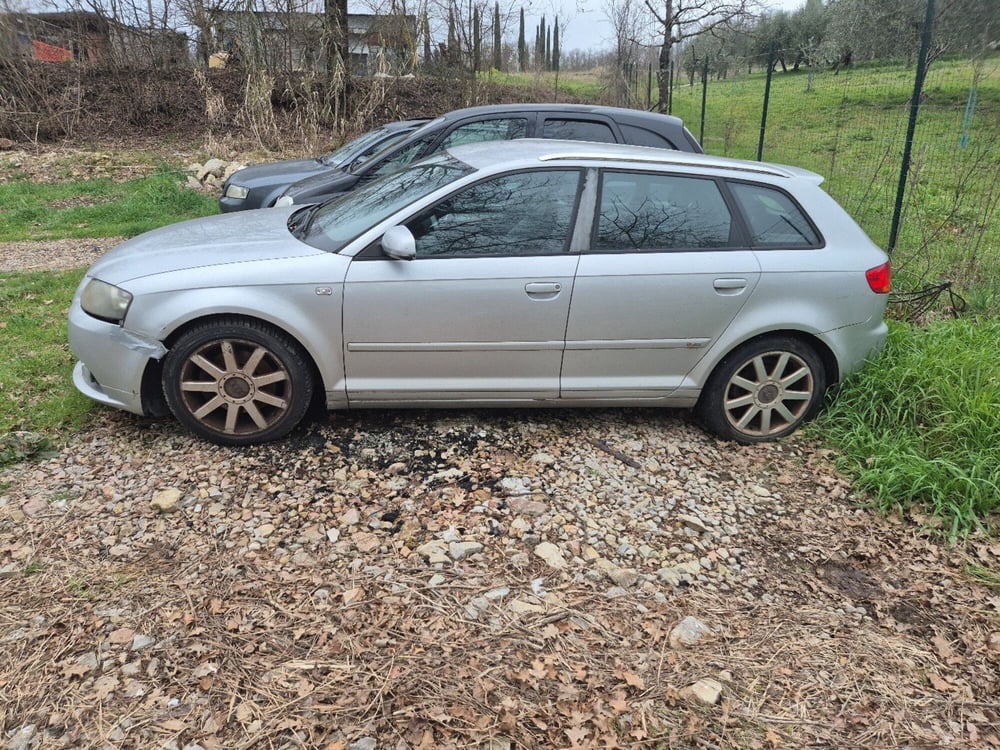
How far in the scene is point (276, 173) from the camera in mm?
8039

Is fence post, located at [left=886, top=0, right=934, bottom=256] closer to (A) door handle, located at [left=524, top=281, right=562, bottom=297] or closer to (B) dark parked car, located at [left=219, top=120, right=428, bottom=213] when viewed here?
(A) door handle, located at [left=524, top=281, right=562, bottom=297]

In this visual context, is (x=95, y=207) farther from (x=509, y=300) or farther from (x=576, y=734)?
(x=576, y=734)

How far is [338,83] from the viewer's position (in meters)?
14.9

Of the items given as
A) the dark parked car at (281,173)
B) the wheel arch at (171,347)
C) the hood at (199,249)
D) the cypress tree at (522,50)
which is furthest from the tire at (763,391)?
the cypress tree at (522,50)

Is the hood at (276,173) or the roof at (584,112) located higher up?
the roof at (584,112)

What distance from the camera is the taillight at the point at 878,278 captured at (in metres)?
3.97

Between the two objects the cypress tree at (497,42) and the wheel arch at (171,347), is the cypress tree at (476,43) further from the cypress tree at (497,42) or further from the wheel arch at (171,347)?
the wheel arch at (171,347)

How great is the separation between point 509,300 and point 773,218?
160 centimetres

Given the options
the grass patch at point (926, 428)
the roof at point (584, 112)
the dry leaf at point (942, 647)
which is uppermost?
the roof at point (584, 112)

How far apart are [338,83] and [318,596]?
14.2 m

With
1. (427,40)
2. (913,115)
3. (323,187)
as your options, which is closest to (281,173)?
(323,187)

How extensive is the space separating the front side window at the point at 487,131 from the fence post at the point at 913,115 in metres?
3.57

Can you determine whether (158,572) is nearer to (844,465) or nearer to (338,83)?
(844,465)

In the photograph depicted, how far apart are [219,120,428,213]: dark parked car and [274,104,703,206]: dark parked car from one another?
1.92ft
